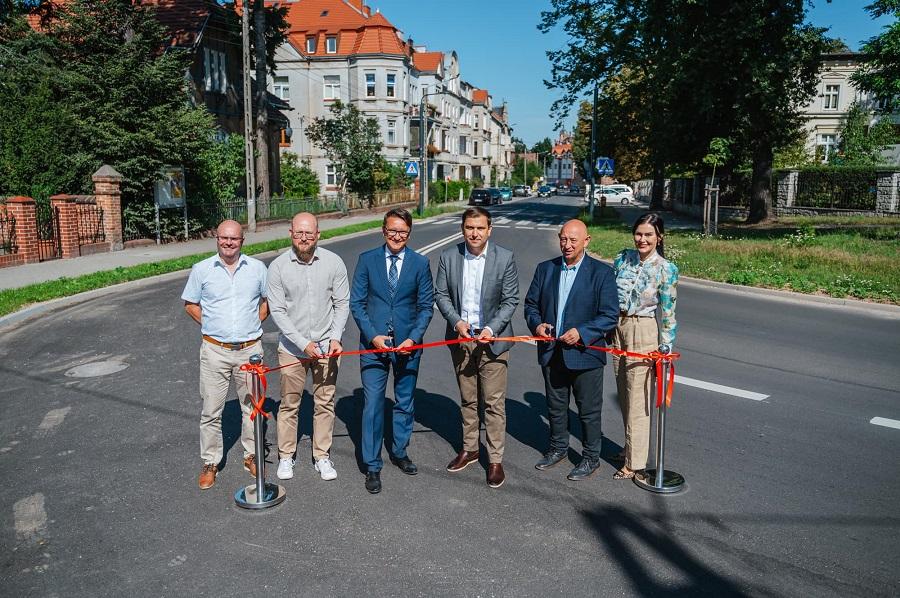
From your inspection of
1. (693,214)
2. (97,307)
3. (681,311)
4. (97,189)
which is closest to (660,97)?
(693,214)

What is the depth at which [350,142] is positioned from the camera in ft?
132

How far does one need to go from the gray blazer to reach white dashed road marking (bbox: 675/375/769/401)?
339 cm

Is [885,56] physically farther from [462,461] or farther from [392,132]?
[392,132]

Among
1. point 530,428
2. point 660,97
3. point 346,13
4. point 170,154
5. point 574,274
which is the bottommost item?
point 530,428

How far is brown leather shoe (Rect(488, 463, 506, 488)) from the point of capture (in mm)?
5030

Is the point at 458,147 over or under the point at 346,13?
under

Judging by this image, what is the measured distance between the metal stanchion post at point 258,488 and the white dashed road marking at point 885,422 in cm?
530

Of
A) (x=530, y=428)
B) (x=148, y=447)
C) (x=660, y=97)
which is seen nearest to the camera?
(x=148, y=447)

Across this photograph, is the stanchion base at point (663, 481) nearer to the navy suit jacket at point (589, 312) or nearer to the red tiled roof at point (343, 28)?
the navy suit jacket at point (589, 312)

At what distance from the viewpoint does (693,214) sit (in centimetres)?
4006

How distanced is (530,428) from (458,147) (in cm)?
7583

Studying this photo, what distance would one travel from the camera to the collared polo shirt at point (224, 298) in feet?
16.6

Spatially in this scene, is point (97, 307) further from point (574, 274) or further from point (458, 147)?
point (458, 147)

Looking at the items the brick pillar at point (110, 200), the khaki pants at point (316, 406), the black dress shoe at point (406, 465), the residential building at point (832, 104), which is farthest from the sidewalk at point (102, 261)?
the residential building at point (832, 104)
